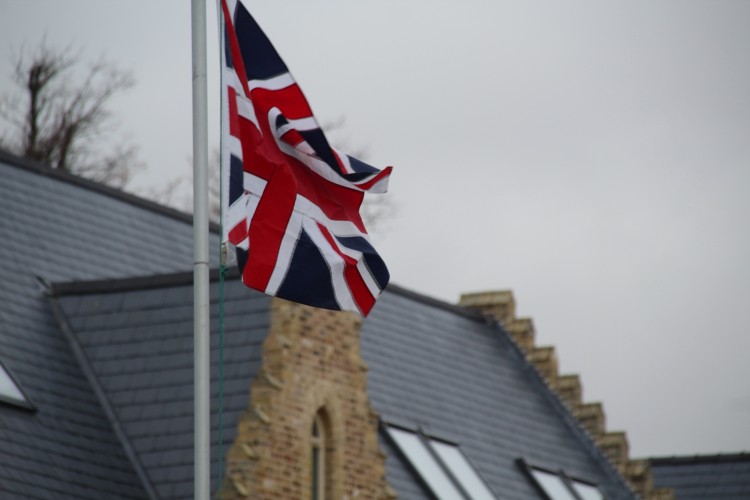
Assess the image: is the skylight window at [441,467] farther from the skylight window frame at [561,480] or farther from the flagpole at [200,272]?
the flagpole at [200,272]

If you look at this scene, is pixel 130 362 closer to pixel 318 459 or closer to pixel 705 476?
pixel 318 459

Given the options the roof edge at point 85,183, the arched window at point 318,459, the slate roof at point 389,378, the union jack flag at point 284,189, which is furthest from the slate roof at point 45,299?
the union jack flag at point 284,189

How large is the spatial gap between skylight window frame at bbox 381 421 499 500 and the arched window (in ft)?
11.4

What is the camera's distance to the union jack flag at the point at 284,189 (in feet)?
44.4

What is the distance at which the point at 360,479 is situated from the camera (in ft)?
67.8

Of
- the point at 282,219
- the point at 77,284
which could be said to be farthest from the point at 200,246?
the point at 77,284

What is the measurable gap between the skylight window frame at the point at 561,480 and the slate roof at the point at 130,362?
16 centimetres

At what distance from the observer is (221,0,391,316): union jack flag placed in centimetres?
1354

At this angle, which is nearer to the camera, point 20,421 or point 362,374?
point 20,421

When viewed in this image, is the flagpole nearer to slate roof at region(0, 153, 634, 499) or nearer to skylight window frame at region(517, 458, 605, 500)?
slate roof at region(0, 153, 634, 499)

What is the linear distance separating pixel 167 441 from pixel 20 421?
1.62 meters

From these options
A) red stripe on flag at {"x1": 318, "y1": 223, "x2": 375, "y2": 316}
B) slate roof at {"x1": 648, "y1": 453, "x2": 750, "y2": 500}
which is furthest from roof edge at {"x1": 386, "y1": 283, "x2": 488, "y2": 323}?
red stripe on flag at {"x1": 318, "y1": 223, "x2": 375, "y2": 316}

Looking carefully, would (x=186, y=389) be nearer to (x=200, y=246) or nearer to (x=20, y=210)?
(x=20, y=210)

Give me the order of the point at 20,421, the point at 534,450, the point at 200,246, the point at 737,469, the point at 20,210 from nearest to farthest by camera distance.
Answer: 1. the point at 200,246
2. the point at 20,421
3. the point at 20,210
4. the point at 534,450
5. the point at 737,469
